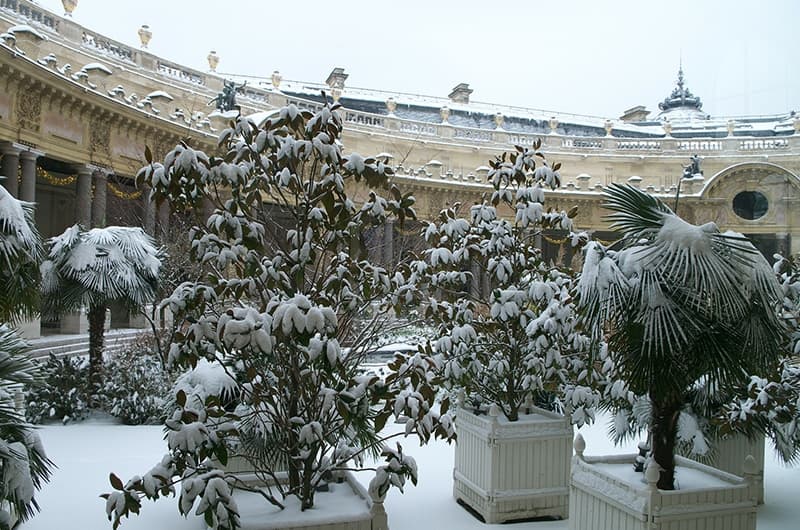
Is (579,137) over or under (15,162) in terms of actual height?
over

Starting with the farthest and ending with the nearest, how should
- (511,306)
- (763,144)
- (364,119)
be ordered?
(763,144) → (364,119) → (511,306)

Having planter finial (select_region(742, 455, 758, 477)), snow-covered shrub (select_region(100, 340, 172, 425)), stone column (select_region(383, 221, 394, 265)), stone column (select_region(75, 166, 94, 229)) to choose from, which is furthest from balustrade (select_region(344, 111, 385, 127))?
planter finial (select_region(742, 455, 758, 477))

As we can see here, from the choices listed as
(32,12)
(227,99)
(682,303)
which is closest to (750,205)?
(227,99)

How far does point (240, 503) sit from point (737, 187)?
3357cm

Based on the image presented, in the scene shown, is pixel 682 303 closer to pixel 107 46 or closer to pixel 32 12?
pixel 32 12

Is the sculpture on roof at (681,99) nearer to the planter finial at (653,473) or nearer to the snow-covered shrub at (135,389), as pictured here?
the snow-covered shrub at (135,389)

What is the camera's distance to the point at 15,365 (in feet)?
13.6

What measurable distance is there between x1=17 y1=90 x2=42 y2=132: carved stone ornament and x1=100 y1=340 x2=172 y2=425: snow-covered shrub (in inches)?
291

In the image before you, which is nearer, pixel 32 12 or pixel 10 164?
pixel 10 164

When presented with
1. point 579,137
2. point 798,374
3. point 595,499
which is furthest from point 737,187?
point 595,499

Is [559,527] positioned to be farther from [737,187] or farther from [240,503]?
[737,187]

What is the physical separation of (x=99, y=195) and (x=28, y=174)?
2.57 metres

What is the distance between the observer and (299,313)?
11.1ft

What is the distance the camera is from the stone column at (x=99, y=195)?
56.9 ft
